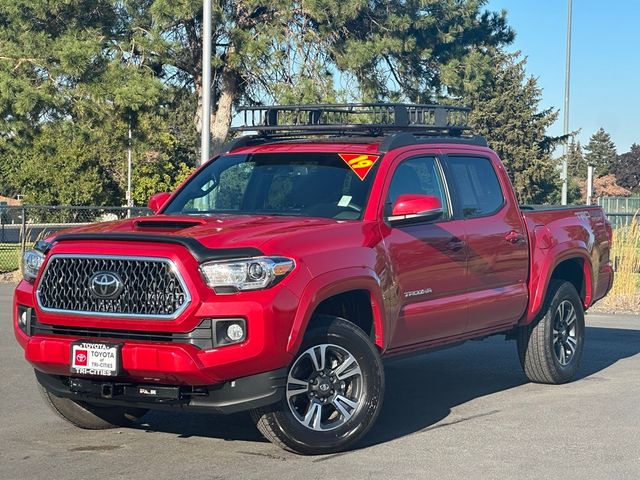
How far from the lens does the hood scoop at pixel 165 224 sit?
6703 mm

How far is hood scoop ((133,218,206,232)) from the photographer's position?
6.70 metres

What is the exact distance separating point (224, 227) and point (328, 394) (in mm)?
1205

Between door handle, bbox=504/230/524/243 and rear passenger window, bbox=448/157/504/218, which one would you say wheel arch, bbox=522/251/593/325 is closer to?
door handle, bbox=504/230/524/243

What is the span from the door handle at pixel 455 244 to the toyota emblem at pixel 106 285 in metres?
2.56

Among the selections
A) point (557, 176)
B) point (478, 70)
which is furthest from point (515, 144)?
point (478, 70)

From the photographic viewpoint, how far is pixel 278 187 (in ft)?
25.6

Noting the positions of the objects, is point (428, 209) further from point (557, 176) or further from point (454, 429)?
point (557, 176)

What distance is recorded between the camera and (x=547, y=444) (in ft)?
22.6

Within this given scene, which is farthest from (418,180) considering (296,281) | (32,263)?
(32,263)

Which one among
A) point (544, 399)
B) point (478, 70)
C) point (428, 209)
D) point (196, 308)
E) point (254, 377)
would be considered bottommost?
point (544, 399)

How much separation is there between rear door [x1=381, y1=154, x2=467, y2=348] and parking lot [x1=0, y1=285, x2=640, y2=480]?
0.68 metres

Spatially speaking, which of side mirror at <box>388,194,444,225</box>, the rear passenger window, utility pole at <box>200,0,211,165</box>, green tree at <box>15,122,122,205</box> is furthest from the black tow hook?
green tree at <box>15,122,122,205</box>

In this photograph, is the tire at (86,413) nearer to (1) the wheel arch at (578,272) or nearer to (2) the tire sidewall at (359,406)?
(2) the tire sidewall at (359,406)

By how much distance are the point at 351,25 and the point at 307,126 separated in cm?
1885
